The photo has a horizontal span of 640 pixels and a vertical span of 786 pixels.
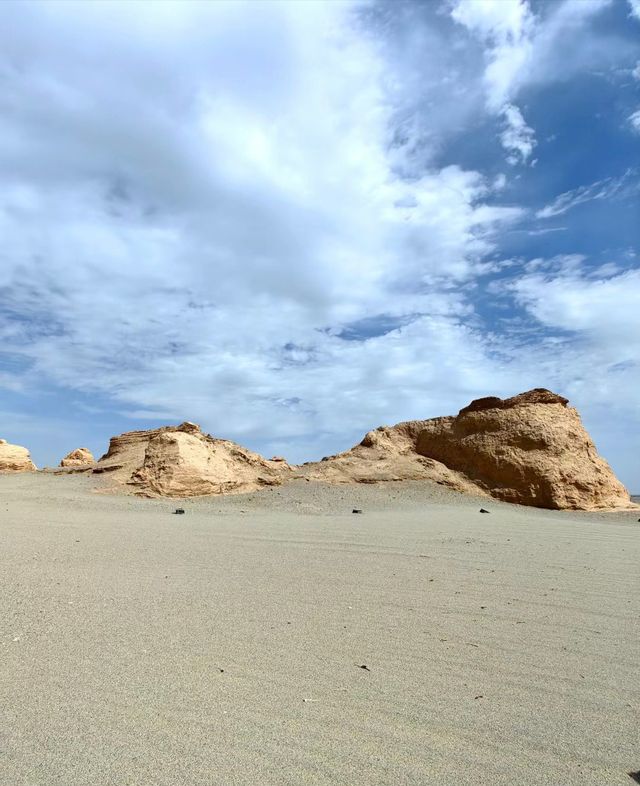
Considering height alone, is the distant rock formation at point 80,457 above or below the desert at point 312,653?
above

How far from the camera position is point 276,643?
327cm

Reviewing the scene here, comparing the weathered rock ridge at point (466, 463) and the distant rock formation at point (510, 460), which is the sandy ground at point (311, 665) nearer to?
the weathered rock ridge at point (466, 463)

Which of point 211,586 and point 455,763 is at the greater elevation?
point 211,586

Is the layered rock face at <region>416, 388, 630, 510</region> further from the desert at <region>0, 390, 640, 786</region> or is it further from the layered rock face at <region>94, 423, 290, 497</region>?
the desert at <region>0, 390, 640, 786</region>

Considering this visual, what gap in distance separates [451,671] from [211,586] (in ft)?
7.03

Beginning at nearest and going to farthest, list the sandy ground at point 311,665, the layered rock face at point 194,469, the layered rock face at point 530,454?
the sandy ground at point 311,665 → the layered rock face at point 194,469 → the layered rock face at point 530,454

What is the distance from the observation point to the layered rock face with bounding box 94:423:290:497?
39.8ft

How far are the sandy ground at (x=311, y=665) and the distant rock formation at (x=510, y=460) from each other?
729 centimetres

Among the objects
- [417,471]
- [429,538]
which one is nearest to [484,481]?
[417,471]

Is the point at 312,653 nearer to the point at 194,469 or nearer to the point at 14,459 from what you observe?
the point at 194,469

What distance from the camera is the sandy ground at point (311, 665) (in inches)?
83.0

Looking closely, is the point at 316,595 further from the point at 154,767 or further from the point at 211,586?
the point at 154,767

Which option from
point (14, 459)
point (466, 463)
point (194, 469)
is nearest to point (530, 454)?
point (466, 463)

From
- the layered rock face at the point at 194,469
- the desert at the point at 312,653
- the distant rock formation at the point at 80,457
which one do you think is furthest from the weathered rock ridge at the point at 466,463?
the distant rock formation at the point at 80,457
